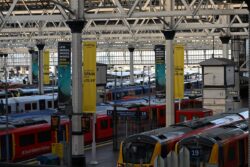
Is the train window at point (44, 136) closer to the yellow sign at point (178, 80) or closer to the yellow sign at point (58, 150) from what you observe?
the yellow sign at point (58, 150)

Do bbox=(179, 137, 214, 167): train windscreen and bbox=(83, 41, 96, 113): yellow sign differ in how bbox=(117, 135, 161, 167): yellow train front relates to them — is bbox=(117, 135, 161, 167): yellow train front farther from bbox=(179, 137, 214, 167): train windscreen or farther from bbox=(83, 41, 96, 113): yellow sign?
bbox=(83, 41, 96, 113): yellow sign

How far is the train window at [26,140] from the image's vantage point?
27866 millimetres

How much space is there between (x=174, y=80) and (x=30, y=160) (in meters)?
8.86

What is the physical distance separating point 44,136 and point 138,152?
1008 centimetres

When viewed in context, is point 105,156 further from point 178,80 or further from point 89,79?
point 178,80

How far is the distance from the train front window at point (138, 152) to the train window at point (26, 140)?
859cm

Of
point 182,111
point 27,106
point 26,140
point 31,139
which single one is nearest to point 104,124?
point 182,111

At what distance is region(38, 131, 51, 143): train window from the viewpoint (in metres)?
29.3

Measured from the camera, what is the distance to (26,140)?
28203 mm

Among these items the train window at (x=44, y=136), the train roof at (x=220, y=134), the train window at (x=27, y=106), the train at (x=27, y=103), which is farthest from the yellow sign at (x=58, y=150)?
the train window at (x=27, y=106)

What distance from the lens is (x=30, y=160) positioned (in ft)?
92.9

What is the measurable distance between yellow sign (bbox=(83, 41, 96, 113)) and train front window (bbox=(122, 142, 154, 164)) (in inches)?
193

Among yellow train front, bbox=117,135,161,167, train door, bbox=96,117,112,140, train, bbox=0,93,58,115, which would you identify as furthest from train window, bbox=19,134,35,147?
train, bbox=0,93,58,115

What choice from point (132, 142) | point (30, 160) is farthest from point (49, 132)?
point (132, 142)
